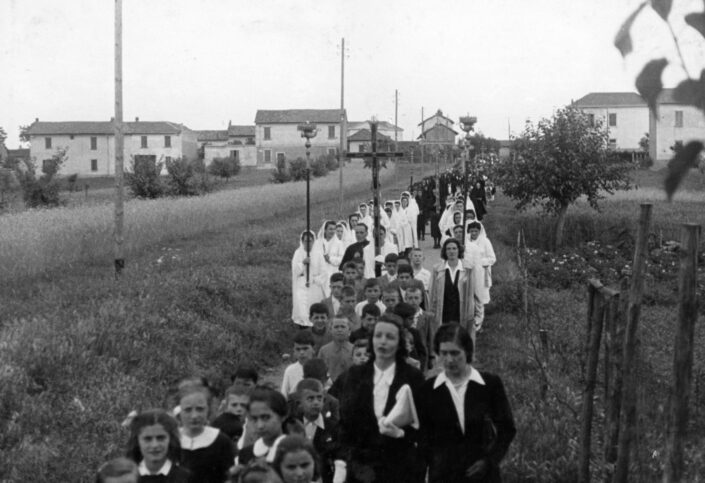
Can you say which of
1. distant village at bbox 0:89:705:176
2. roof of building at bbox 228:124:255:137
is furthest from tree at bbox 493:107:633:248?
roof of building at bbox 228:124:255:137

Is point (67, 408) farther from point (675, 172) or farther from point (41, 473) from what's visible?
point (675, 172)

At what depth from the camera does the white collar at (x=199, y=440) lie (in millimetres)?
5230

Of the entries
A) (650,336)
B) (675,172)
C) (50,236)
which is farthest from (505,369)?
(50,236)

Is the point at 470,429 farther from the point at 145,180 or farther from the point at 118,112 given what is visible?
the point at 145,180

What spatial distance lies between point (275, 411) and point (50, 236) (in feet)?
51.0

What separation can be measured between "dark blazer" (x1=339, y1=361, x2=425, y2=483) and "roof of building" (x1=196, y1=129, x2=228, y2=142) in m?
111

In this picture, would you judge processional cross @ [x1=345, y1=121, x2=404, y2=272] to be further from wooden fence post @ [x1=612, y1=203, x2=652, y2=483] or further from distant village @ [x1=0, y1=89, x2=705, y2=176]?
distant village @ [x1=0, y1=89, x2=705, y2=176]

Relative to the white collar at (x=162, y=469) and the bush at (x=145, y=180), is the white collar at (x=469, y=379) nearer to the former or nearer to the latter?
the white collar at (x=162, y=469)

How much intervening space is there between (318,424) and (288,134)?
90343mm

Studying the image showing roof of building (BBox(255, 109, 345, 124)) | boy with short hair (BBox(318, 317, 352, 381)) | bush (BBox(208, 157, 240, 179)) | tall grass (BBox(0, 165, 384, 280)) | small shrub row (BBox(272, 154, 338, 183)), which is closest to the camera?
boy with short hair (BBox(318, 317, 352, 381))

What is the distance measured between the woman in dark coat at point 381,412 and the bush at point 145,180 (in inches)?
1389

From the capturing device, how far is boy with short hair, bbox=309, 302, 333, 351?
28.4 feet

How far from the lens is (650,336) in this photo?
15.0 metres

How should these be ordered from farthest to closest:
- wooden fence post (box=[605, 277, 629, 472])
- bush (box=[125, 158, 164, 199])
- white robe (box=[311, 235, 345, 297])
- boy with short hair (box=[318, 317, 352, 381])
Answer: bush (box=[125, 158, 164, 199]), white robe (box=[311, 235, 345, 297]), boy with short hair (box=[318, 317, 352, 381]), wooden fence post (box=[605, 277, 629, 472])
